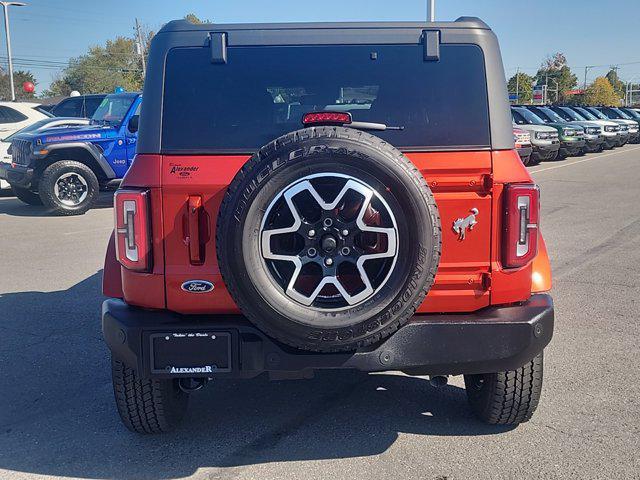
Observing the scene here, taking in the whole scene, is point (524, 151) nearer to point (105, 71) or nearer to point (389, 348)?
point (389, 348)

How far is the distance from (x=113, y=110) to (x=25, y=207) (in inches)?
105

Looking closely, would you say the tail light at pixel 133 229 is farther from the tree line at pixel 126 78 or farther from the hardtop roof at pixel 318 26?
the tree line at pixel 126 78

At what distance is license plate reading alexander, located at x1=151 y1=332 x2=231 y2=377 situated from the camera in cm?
316

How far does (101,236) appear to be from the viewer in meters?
10.0

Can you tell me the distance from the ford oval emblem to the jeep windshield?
9.58 m

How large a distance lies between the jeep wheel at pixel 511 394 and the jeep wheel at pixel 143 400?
1587 mm

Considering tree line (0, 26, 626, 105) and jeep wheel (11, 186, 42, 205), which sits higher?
tree line (0, 26, 626, 105)

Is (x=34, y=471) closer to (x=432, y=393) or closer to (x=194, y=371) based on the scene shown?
(x=194, y=371)

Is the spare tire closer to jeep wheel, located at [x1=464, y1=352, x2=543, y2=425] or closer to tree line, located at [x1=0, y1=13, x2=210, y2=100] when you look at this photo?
jeep wheel, located at [x1=464, y1=352, x2=543, y2=425]

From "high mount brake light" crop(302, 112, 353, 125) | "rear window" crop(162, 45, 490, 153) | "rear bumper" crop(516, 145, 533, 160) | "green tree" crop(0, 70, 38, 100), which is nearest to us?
"high mount brake light" crop(302, 112, 353, 125)

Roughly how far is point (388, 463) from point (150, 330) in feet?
4.20

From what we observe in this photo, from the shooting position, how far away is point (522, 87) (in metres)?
78.1

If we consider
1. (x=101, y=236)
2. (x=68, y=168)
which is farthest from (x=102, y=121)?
(x=101, y=236)

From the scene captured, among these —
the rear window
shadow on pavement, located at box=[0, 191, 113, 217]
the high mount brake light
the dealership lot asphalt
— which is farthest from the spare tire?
shadow on pavement, located at box=[0, 191, 113, 217]
